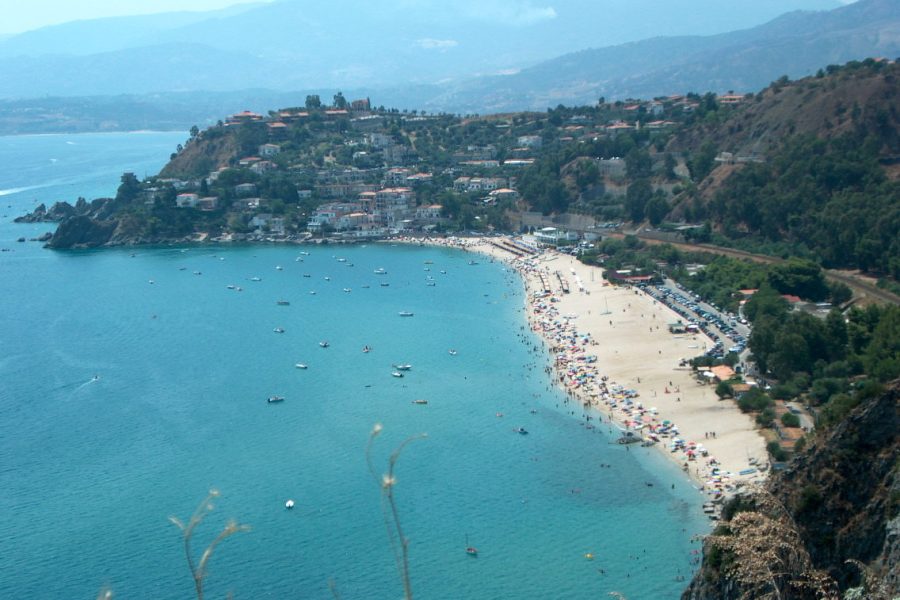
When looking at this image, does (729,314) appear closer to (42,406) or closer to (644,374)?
(644,374)

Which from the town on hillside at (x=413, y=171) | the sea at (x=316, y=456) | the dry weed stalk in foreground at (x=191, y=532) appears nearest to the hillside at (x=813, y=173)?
the town on hillside at (x=413, y=171)

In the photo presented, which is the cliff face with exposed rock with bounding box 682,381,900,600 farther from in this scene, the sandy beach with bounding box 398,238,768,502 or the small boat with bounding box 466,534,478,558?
the sandy beach with bounding box 398,238,768,502

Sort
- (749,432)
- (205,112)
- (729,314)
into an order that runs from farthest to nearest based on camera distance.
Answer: (205,112) < (729,314) < (749,432)

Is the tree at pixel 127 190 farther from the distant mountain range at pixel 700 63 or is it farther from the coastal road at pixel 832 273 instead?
the distant mountain range at pixel 700 63

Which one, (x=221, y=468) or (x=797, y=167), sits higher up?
(x=797, y=167)

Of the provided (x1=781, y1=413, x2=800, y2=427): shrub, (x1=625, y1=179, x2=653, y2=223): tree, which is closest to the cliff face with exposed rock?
(x1=781, y1=413, x2=800, y2=427): shrub

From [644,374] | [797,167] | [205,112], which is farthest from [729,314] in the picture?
[205,112]

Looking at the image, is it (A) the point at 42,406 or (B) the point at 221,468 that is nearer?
(B) the point at 221,468
